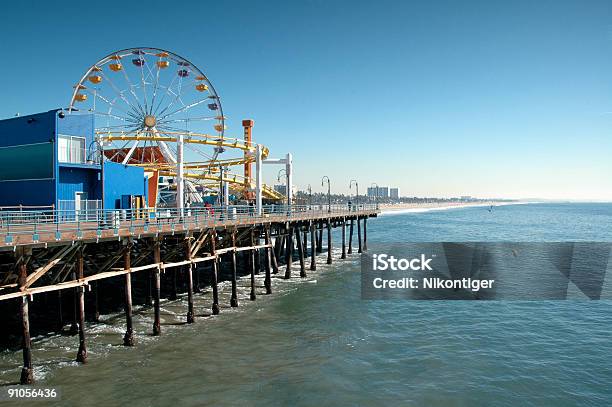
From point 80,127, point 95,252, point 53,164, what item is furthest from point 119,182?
point 95,252

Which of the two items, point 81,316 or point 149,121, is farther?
point 149,121

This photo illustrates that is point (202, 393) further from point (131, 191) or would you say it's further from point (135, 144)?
point (135, 144)

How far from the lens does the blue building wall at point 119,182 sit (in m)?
28.0

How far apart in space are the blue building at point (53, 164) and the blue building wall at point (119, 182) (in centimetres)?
6

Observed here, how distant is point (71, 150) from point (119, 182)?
138 inches

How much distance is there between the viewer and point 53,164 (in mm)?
24828

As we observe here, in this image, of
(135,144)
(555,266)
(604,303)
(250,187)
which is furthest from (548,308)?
(250,187)

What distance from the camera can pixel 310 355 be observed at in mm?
18750

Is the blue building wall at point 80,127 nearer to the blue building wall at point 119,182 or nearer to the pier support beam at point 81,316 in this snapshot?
the blue building wall at point 119,182

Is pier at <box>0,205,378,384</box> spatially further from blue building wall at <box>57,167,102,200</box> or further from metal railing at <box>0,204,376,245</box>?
blue building wall at <box>57,167,102,200</box>

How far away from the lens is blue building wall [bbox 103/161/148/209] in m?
28.0

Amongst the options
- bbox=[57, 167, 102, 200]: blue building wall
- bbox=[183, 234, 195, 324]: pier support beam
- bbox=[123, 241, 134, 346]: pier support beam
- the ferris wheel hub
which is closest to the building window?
bbox=[57, 167, 102, 200]: blue building wall

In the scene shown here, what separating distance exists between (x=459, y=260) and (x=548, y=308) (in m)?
17.9

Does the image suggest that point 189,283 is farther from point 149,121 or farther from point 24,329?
point 149,121
